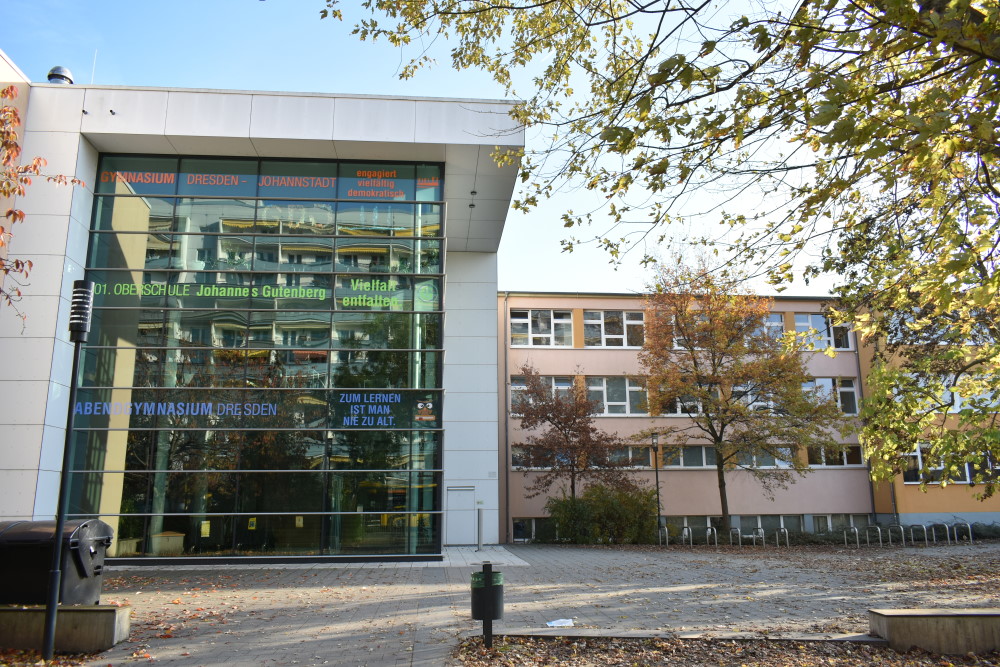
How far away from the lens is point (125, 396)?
52.5 feet

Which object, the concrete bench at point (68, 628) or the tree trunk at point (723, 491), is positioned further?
the tree trunk at point (723, 491)

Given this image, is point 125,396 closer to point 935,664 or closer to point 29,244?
point 29,244

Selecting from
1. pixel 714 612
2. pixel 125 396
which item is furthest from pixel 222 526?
pixel 714 612

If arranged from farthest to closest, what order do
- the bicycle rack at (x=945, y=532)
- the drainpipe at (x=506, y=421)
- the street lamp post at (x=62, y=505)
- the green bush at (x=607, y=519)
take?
1. the drainpipe at (x=506, y=421)
2. the bicycle rack at (x=945, y=532)
3. the green bush at (x=607, y=519)
4. the street lamp post at (x=62, y=505)

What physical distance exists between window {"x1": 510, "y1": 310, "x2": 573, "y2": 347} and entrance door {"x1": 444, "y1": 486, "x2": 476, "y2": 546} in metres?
9.37

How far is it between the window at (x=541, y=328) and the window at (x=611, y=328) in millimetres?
763

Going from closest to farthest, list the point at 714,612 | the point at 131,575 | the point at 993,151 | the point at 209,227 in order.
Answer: the point at 993,151, the point at 714,612, the point at 131,575, the point at 209,227

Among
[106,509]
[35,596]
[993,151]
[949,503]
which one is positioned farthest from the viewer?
[949,503]

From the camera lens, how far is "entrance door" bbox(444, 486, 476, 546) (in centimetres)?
2241

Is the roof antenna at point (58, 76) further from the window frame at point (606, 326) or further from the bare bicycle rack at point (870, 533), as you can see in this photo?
the bare bicycle rack at point (870, 533)

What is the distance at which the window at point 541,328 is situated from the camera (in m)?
31.2

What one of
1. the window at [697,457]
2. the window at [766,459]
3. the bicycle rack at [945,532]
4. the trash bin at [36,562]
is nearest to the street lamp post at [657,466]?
the window at [697,457]

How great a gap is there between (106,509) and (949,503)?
30274mm

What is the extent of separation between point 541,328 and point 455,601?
21.3 metres
